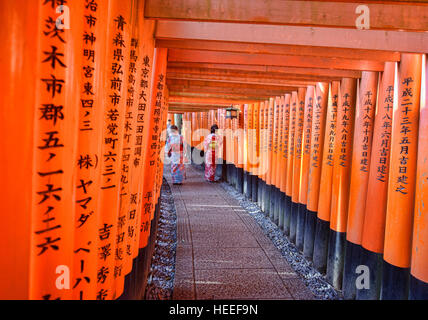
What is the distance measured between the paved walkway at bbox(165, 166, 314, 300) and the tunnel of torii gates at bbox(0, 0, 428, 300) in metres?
0.74

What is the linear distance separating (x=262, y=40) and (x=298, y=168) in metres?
3.93

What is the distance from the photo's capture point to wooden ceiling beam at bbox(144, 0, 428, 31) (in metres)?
2.69

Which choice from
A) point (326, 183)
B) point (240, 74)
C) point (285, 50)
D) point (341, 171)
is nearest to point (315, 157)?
point (326, 183)

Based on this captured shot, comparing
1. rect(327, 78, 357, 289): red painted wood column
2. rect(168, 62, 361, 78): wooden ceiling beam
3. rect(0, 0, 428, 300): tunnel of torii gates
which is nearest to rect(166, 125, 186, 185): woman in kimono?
rect(0, 0, 428, 300): tunnel of torii gates

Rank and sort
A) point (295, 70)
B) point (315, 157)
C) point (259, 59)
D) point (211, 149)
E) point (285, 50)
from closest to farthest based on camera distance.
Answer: point (285, 50) → point (259, 59) → point (295, 70) → point (315, 157) → point (211, 149)

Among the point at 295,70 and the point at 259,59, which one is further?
the point at 295,70

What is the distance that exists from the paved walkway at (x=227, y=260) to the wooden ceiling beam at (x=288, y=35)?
11.2ft

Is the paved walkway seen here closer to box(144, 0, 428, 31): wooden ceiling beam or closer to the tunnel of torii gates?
the tunnel of torii gates

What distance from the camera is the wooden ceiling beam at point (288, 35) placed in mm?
3289

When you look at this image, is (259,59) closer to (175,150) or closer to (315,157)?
(315,157)

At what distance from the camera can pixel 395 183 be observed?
352cm

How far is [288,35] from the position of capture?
3.38 meters

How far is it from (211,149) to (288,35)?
417 inches
